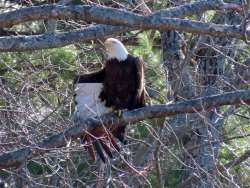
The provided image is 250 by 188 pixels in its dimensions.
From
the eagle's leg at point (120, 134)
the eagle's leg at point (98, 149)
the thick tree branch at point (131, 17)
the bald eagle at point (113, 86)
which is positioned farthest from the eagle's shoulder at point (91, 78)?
the thick tree branch at point (131, 17)

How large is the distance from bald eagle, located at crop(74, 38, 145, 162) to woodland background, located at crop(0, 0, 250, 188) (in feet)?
0.42

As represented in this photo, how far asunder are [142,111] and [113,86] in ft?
4.51

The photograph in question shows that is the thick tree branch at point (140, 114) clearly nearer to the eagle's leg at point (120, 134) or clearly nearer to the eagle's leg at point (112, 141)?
the eagle's leg at point (112, 141)

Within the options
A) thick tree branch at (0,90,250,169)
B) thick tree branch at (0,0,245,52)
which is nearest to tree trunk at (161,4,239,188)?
thick tree branch at (0,90,250,169)

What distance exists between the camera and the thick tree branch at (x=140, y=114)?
3.89 m

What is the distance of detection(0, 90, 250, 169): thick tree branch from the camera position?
12.8 ft

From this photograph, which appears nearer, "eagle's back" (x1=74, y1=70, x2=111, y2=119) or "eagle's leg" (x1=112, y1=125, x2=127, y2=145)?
"eagle's leg" (x1=112, y1=125, x2=127, y2=145)

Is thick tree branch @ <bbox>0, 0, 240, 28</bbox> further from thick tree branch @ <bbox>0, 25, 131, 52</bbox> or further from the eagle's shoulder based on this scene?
the eagle's shoulder

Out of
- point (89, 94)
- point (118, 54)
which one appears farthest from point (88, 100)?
point (118, 54)

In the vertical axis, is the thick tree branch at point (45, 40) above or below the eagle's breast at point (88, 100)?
above

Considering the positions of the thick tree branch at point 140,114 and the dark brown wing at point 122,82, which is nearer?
the thick tree branch at point 140,114

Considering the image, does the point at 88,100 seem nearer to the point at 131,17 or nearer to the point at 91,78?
the point at 91,78

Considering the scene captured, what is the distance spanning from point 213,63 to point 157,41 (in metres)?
0.64

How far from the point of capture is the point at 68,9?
328 centimetres
